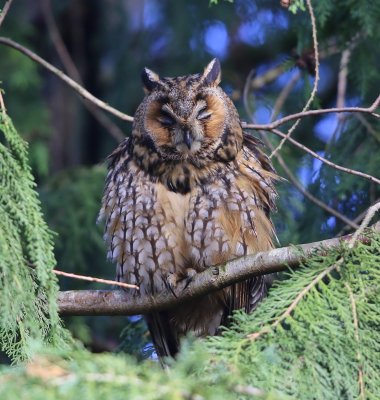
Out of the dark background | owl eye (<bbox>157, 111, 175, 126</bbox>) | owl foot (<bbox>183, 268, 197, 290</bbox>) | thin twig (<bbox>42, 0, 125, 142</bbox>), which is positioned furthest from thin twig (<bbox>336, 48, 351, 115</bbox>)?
thin twig (<bbox>42, 0, 125, 142</bbox>)

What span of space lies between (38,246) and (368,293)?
87 cm

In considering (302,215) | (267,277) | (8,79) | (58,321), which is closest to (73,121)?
(8,79)

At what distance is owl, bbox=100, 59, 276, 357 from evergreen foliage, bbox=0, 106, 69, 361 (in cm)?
98

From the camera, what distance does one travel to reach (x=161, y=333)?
371 centimetres

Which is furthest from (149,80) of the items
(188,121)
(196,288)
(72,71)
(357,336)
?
(72,71)

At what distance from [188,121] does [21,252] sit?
1359 mm

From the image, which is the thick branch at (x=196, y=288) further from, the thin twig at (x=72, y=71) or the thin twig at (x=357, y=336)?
the thin twig at (x=72, y=71)

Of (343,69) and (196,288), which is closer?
(196,288)

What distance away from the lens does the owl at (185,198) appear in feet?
11.3

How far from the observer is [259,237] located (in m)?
3.53

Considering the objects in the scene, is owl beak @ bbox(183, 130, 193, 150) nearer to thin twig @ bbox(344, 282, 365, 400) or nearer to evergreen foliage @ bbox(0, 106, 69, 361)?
evergreen foliage @ bbox(0, 106, 69, 361)

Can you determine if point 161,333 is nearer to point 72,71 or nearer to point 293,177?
point 293,177

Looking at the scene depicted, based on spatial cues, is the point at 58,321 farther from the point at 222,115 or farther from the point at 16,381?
the point at 222,115

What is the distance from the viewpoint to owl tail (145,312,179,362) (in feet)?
12.1
